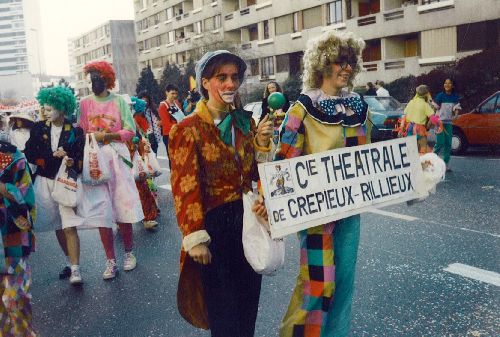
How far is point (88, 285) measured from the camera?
5.42m

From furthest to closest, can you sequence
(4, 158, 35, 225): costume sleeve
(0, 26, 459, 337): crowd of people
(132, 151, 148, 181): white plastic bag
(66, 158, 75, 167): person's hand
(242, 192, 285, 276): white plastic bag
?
(132, 151, 148, 181): white plastic bag → (66, 158, 75, 167): person's hand → (4, 158, 35, 225): costume sleeve → (0, 26, 459, 337): crowd of people → (242, 192, 285, 276): white plastic bag

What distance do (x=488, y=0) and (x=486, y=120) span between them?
58.5 ft

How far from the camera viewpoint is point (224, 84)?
2912 millimetres

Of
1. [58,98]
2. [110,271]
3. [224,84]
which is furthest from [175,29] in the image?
[224,84]

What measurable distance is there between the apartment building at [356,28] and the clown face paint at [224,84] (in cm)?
1620

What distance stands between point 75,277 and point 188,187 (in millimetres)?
3150

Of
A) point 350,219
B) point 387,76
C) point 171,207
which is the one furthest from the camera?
point 387,76

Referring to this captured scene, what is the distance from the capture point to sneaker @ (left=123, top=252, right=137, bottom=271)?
5.76 meters

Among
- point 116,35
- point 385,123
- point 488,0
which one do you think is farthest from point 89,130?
point 116,35

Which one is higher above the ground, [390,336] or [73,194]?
[73,194]

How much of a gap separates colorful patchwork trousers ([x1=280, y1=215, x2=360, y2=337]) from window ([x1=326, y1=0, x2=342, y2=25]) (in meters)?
37.5

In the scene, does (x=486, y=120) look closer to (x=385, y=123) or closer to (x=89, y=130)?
(x=385, y=123)

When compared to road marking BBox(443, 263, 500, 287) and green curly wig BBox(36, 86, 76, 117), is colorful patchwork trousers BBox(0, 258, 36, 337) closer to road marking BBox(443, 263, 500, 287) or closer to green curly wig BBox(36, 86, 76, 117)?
green curly wig BBox(36, 86, 76, 117)

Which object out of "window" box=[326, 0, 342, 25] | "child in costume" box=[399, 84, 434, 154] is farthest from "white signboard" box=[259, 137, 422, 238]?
"window" box=[326, 0, 342, 25]
